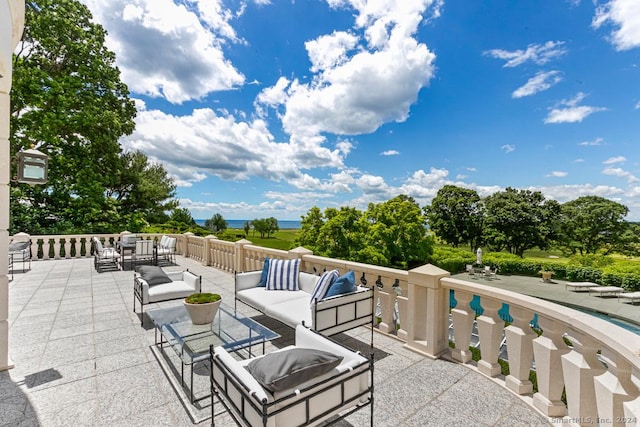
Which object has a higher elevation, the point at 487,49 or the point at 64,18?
the point at 64,18

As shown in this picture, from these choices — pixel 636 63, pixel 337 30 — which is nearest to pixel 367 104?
pixel 337 30

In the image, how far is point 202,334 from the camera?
10.1 ft

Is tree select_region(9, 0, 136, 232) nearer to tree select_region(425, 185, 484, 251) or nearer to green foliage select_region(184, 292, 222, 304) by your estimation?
green foliage select_region(184, 292, 222, 304)

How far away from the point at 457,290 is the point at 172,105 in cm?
1481

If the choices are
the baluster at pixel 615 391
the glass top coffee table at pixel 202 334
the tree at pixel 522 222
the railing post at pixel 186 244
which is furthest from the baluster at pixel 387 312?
the tree at pixel 522 222

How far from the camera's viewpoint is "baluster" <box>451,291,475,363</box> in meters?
2.95

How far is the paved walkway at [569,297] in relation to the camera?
15.0m

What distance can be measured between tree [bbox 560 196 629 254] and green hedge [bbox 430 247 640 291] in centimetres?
758

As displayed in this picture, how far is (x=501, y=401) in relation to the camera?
2.41 meters

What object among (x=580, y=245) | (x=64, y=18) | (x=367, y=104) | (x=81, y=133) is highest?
(x=64, y=18)

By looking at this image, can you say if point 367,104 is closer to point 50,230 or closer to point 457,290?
point 457,290

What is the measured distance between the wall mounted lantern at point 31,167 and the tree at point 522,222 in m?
38.6

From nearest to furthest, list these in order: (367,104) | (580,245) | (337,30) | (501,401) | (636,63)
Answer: (501,401)
(337,30)
(367,104)
(636,63)
(580,245)

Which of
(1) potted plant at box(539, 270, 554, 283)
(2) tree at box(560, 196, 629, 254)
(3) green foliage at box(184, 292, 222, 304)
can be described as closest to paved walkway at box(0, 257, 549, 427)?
(3) green foliage at box(184, 292, 222, 304)
